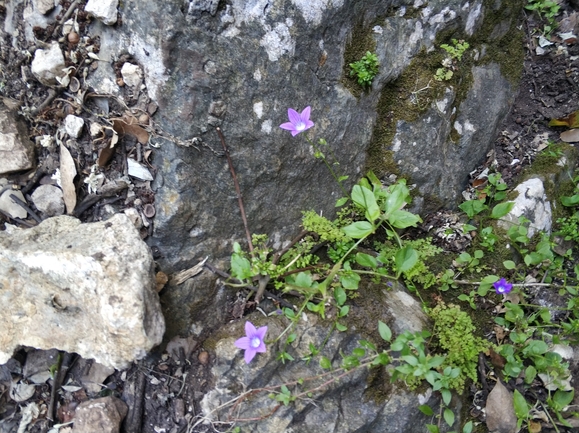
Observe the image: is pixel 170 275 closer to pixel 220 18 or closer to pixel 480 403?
pixel 220 18

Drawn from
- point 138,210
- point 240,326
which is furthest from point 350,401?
point 138,210

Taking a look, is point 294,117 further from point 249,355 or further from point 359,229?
point 249,355

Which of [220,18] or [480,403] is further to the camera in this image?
[480,403]

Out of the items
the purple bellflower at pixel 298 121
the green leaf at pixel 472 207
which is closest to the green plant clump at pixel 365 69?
the purple bellflower at pixel 298 121

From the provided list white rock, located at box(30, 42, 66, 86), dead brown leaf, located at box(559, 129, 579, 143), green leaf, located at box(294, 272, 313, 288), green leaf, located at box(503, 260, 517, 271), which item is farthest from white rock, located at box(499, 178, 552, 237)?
white rock, located at box(30, 42, 66, 86)

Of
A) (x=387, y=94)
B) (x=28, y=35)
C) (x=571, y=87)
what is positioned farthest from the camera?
(x=571, y=87)

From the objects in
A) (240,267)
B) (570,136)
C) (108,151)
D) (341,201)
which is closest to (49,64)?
(108,151)

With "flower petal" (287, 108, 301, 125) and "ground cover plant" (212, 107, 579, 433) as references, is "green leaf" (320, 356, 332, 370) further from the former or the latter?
"flower petal" (287, 108, 301, 125)
